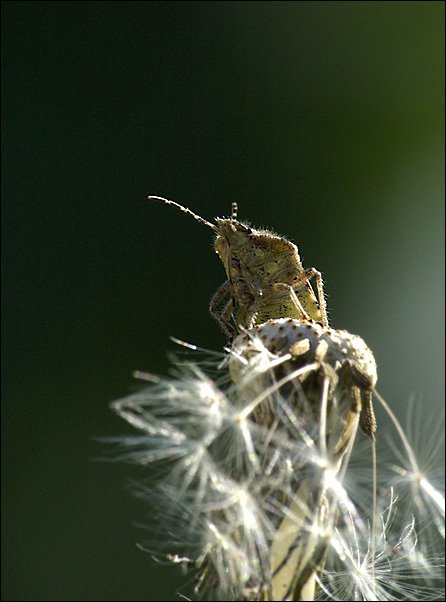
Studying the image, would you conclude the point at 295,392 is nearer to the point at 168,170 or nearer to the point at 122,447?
the point at 122,447

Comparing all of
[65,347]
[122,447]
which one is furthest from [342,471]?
[65,347]

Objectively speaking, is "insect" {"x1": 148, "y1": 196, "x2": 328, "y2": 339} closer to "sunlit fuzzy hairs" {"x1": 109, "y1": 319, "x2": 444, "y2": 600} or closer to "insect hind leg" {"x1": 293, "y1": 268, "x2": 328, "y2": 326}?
"insect hind leg" {"x1": 293, "y1": 268, "x2": 328, "y2": 326}

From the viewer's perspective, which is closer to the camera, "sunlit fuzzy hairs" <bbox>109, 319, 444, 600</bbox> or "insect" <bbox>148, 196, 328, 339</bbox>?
"sunlit fuzzy hairs" <bbox>109, 319, 444, 600</bbox>

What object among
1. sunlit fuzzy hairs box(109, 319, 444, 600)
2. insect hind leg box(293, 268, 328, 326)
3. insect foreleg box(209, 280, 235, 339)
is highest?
insect hind leg box(293, 268, 328, 326)

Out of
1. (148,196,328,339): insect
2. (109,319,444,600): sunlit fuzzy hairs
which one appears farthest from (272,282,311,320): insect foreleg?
(109,319,444,600): sunlit fuzzy hairs

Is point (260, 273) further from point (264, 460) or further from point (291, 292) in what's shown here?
point (264, 460)

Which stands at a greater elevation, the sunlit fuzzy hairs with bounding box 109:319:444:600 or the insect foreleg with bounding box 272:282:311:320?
the insect foreleg with bounding box 272:282:311:320

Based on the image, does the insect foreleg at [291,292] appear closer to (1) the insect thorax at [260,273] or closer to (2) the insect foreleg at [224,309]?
(1) the insect thorax at [260,273]
